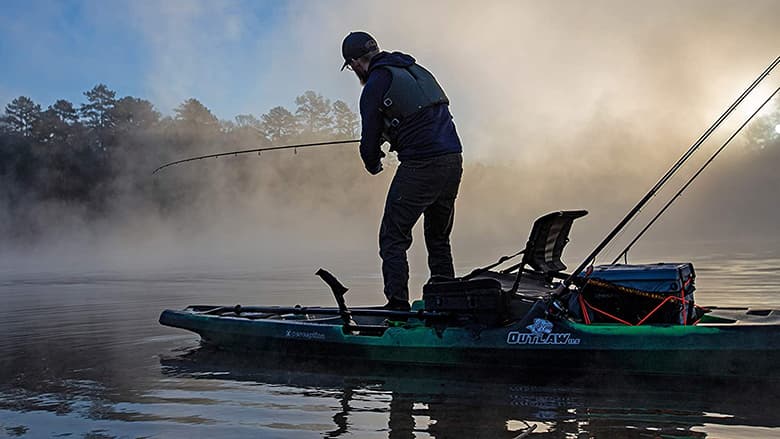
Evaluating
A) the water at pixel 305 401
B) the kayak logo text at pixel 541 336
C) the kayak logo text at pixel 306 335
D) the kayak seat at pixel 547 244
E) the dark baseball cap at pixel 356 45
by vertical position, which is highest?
the dark baseball cap at pixel 356 45

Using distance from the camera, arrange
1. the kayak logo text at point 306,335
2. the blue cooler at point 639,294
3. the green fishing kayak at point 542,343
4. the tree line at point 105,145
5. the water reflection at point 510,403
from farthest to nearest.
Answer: the tree line at point 105,145 < the kayak logo text at point 306,335 < the blue cooler at point 639,294 < the green fishing kayak at point 542,343 < the water reflection at point 510,403

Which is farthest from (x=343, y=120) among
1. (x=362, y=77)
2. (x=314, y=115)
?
(x=362, y=77)

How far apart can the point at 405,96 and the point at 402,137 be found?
306 millimetres

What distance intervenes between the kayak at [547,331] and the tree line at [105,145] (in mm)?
55046

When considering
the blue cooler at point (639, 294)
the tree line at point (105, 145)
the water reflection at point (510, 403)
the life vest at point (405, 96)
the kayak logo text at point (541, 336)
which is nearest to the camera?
the water reflection at point (510, 403)

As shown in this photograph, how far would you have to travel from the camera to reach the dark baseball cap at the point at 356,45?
567cm

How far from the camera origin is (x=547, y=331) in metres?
4.72

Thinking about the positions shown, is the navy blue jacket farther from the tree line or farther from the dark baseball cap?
the tree line

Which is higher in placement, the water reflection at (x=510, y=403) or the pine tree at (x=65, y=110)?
the pine tree at (x=65, y=110)

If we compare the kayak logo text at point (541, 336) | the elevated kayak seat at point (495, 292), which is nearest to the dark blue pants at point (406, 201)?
the elevated kayak seat at point (495, 292)

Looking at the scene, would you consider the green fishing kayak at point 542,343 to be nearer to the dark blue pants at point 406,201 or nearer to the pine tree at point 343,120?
the dark blue pants at point 406,201

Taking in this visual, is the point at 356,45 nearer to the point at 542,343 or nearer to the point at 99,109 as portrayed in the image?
the point at 542,343

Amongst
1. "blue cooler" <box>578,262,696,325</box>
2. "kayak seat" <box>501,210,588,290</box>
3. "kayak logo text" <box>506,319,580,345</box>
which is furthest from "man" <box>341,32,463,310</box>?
"blue cooler" <box>578,262,696,325</box>

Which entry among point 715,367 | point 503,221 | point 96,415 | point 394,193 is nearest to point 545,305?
point 715,367
